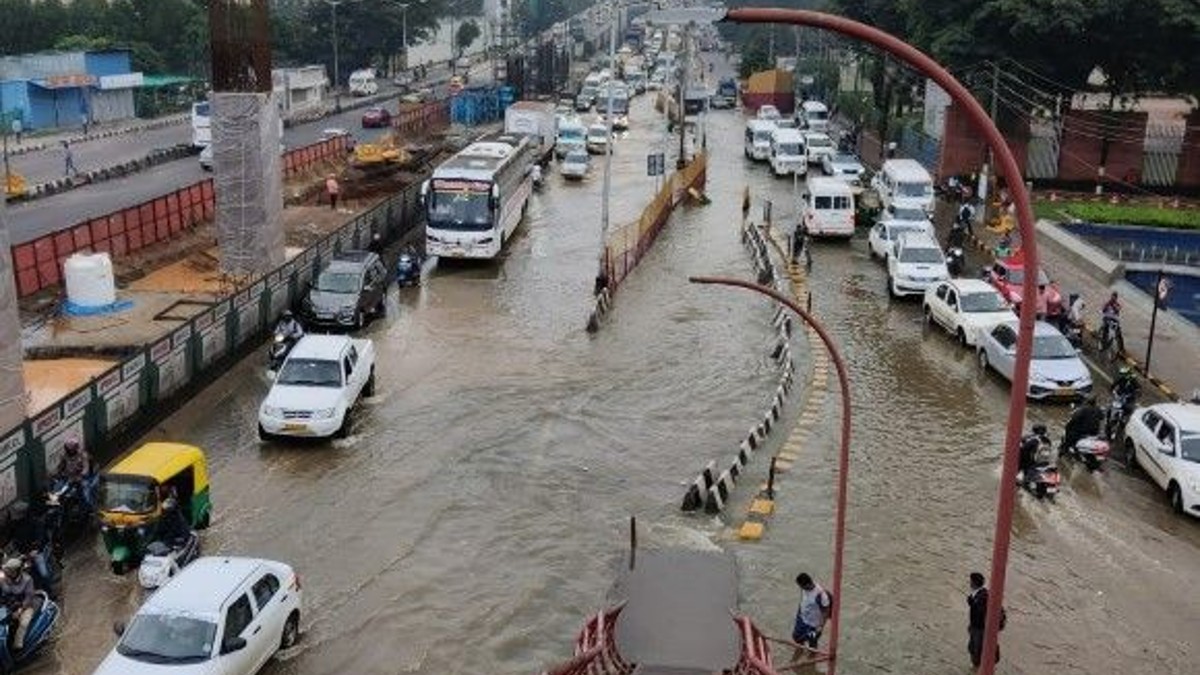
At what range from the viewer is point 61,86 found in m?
68.9

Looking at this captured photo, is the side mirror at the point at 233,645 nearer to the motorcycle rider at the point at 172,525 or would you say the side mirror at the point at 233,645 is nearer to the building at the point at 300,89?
the motorcycle rider at the point at 172,525

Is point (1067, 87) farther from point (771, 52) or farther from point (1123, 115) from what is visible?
point (771, 52)

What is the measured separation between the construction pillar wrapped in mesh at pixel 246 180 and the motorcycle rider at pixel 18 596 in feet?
57.2

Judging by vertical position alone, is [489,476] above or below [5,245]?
below

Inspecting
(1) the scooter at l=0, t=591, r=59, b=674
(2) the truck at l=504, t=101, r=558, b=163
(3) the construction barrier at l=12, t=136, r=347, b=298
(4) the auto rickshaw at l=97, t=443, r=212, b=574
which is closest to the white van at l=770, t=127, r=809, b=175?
(2) the truck at l=504, t=101, r=558, b=163

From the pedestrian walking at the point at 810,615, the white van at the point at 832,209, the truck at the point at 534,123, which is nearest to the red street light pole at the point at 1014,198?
the pedestrian walking at the point at 810,615

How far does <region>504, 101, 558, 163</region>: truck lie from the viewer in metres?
57.5

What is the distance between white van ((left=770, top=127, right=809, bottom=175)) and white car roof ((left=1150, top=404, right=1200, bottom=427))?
32.4 m

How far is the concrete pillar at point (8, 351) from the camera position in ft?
63.9

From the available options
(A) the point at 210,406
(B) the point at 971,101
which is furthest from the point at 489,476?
(B) the point at 971,101

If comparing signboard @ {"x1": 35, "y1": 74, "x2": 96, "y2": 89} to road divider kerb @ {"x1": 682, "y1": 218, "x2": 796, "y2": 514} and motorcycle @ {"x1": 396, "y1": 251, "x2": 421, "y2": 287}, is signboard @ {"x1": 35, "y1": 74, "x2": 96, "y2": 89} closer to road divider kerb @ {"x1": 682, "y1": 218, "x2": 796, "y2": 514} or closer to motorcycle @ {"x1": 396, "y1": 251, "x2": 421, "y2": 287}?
motorcycle @ {"x1": 396, "y1": 251, "x2": 421, "y2": 287}

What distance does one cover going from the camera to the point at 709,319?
30344 mm

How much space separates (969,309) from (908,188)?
47.3 ft

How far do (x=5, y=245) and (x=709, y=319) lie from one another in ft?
54.1
